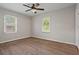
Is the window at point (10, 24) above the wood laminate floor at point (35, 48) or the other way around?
above

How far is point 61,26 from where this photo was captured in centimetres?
156

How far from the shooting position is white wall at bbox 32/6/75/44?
A: 151cm

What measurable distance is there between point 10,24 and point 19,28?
0.58 ft

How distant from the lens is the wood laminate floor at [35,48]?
57.8 inches

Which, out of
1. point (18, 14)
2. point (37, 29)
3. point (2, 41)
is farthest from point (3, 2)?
point (37, 29)

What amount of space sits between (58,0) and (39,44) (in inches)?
32.9

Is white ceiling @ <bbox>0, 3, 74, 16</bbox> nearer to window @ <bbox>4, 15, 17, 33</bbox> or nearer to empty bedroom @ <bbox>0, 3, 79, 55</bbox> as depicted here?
empty bedroom @ <bbox>0, 3, 79, 55</bbox>

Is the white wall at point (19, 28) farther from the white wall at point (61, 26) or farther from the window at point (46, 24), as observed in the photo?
the window at point (46, 24)

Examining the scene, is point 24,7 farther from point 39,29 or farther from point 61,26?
point 61,26

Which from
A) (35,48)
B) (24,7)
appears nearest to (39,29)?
(35,48)

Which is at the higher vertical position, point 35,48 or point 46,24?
point 46,24

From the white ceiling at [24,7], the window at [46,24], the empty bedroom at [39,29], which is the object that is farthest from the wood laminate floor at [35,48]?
the white ceiling at [24,7]

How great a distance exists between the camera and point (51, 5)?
1.45 meters

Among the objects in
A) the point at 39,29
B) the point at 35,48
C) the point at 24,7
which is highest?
the point at 24,7
